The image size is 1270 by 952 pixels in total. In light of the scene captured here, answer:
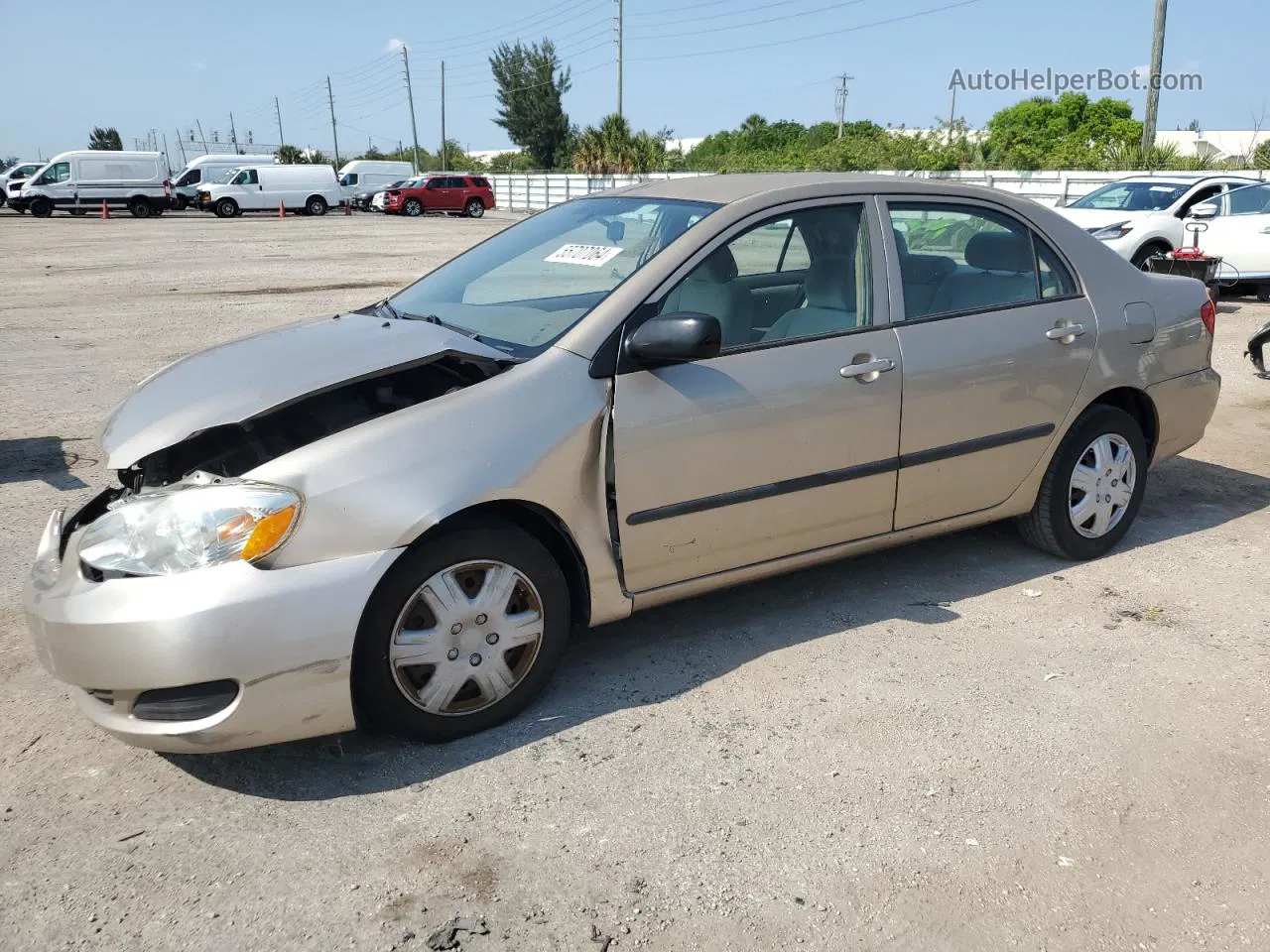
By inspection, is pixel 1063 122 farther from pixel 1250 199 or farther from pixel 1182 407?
pixel 1182 407

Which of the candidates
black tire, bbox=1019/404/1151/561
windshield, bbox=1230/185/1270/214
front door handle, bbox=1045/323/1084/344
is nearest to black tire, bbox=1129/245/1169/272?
windshield, bbox=1230/185/1270/214

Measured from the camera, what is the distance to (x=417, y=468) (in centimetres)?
301

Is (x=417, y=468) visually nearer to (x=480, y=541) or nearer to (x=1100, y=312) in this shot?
(x=480, y=541)

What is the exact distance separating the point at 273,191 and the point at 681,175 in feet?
68.1

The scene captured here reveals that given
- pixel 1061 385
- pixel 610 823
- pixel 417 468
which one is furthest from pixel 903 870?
pixel 1061 385

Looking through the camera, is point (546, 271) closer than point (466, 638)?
No

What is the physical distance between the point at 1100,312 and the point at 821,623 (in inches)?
70.3

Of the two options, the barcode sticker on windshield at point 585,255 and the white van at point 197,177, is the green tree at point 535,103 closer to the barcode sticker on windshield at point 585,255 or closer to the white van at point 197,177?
the white van at point 197,177

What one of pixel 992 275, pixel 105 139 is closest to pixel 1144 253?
pixel 992 275

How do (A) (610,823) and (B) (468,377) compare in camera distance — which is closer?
(A) (610,823)

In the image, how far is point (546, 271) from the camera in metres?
4.06

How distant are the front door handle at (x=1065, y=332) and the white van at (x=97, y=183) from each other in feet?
135

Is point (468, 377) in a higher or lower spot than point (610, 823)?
higher

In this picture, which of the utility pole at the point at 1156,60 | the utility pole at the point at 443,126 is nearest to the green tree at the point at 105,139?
the utility pole at the point at 443,126
